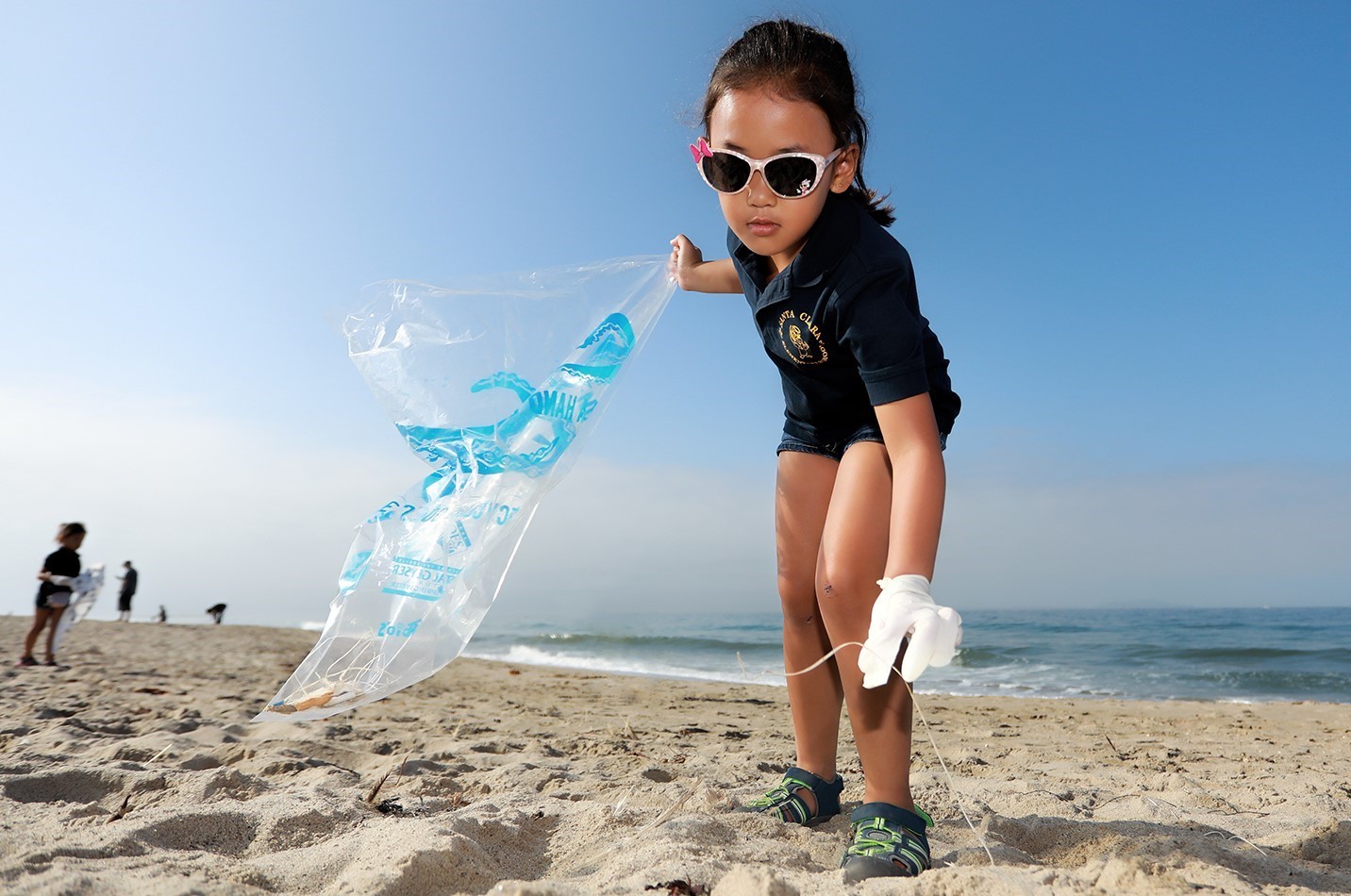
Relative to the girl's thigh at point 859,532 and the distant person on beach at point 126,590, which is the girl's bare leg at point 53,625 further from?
the distant person on beach at point 126,590

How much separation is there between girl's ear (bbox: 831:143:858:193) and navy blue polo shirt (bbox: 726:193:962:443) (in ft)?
0.09

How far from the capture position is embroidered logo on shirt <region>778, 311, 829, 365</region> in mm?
1864

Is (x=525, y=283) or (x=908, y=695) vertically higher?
(x=525, y=283)

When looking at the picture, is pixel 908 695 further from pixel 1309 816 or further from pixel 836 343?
pixel 1309 816

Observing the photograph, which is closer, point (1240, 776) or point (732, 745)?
point (1240, 776)

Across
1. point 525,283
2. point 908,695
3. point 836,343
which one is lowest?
point 908,695

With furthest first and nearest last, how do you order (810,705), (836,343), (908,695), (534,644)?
(534,644) < (810,705) < (836,343) < (908,695)

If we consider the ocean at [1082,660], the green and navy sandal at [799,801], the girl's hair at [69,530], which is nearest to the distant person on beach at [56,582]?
the girl's hair at [69,530]

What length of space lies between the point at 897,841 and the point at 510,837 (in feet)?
2.80

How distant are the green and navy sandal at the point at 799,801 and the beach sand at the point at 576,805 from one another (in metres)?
0.10

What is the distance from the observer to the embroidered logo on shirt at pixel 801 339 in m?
1.86

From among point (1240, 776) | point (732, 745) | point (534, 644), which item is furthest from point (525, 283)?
point (534, 644)

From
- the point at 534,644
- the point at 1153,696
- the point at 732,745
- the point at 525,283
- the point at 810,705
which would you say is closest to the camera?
the point at 810,705

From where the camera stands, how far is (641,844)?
1637 mm
